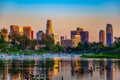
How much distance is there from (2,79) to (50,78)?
20.9ft

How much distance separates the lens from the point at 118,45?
182500 millimetres

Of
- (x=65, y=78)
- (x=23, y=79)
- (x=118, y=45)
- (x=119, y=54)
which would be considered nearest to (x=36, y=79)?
(x=23, y=79)

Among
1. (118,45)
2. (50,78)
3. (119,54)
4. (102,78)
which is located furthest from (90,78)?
(118,45)

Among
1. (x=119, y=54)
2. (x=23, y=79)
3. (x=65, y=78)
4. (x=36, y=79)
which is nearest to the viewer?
(x=36, y=79)

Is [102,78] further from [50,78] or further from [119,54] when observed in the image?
[119,54]

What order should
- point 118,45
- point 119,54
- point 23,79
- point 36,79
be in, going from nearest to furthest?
point 36,79, point 23,79, point 119,54, point 118,45

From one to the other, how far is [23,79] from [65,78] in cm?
627

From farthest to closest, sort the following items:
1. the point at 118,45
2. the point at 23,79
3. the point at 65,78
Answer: the point at 118,45
the point at 65,78
the point at 23,79

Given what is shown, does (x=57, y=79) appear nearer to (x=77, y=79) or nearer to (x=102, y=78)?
(x=77, y=79)

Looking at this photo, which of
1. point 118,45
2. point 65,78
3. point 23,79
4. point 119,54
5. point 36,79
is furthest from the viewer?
point 118,45

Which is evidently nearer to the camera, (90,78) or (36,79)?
(36,79)

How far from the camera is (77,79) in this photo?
53.3 m

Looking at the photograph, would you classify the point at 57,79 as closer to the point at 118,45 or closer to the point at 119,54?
the point at 119,54

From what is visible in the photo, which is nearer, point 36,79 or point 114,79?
point 36,79
